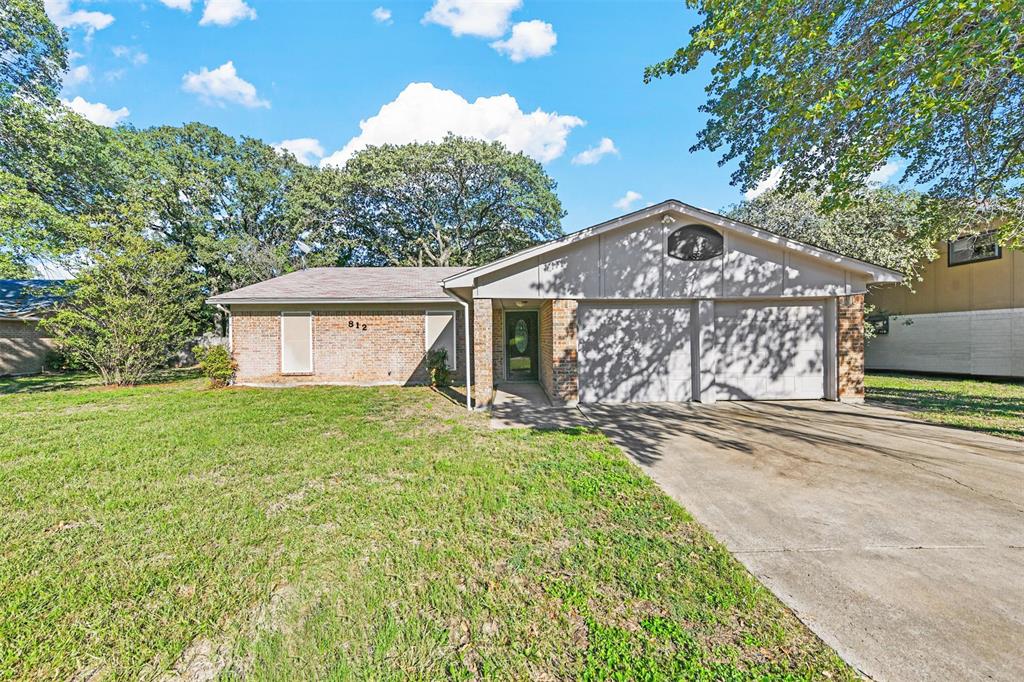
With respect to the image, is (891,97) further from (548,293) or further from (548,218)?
(548,218)

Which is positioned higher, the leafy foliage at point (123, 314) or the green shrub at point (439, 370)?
the leafy foliage at point (123, 314)

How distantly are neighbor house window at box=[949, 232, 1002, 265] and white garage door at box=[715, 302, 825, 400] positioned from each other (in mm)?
8099

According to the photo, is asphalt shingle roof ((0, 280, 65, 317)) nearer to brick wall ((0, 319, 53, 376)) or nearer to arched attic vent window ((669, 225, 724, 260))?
brick wall ((0, 319, 53, 376))

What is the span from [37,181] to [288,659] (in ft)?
71.7

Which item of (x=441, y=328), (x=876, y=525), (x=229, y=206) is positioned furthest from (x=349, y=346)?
(x=229, y=206)

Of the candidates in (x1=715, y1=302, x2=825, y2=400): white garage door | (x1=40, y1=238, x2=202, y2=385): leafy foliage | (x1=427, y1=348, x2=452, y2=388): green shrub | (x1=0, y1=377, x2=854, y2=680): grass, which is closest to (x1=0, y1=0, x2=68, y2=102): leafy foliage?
(x1=40, y1=238, x2=202, y2=385): leafy foliage

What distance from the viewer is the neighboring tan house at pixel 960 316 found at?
11570 millimetres

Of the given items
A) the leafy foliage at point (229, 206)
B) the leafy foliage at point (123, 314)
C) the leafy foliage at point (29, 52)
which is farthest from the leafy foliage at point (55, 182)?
the leafy foliage at point (229, 206)

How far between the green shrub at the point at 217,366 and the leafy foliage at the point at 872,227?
16597 millimetres

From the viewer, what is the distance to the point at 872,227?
12.9 meters

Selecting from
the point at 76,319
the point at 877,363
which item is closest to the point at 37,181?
the point at 76,319

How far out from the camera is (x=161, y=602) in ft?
7.91

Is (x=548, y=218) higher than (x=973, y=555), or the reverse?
(x=548, y=218)

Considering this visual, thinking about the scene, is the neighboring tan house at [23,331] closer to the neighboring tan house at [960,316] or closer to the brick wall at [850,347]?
the brick wall at [850,347]
